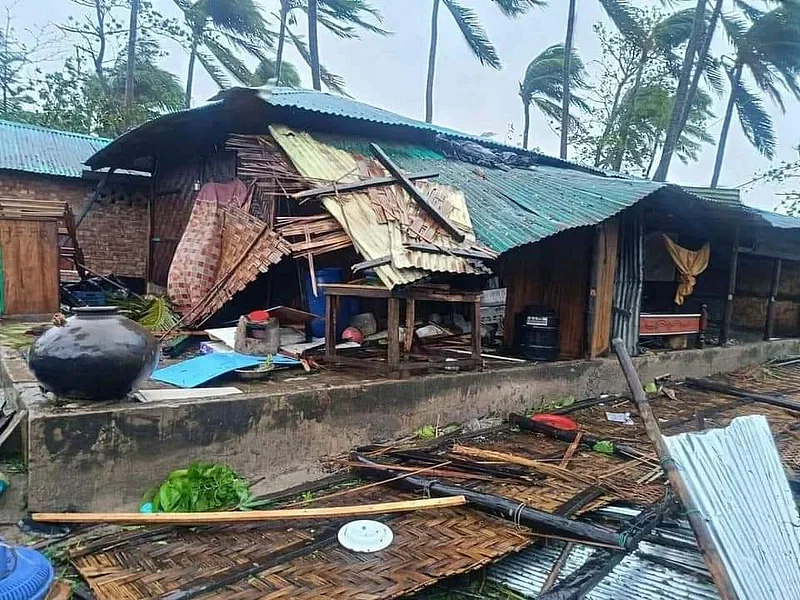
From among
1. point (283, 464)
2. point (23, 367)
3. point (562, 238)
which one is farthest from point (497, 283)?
point (23, 367)

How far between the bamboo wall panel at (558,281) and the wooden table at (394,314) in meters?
2.41

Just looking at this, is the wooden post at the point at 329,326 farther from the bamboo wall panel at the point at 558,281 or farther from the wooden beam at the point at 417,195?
the bamboo wall panel at the point at 558,281

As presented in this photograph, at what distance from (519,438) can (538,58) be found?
2232 cm

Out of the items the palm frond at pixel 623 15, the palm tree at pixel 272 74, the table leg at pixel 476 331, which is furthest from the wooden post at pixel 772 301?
the palm tree at pixel 272 74

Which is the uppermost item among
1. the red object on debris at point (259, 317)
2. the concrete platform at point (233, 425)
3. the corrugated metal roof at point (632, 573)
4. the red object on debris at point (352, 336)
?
the red object on debris at point (259, 317)

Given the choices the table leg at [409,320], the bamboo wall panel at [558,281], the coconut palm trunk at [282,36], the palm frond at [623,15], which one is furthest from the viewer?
the coconut palm trunk at [282,36]

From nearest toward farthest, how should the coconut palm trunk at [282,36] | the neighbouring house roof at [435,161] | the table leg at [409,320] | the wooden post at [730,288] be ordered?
the table leg at [409,320] → the neighbouring house roof at [435,161] → the wooden post at [730,288] → the coconut palm trunk at [282,36]

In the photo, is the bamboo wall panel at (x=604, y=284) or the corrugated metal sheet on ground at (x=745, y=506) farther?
the bamboo wall panel at (x=604, y=284)

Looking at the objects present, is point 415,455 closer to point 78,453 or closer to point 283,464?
point 283,464

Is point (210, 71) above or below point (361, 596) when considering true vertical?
above

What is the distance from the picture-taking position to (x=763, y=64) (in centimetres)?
2116

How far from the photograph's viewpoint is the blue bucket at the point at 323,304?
716cm

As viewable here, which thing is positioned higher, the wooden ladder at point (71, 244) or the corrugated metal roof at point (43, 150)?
the corrugated metal roof at point (43, 150)

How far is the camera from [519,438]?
20.3ft
